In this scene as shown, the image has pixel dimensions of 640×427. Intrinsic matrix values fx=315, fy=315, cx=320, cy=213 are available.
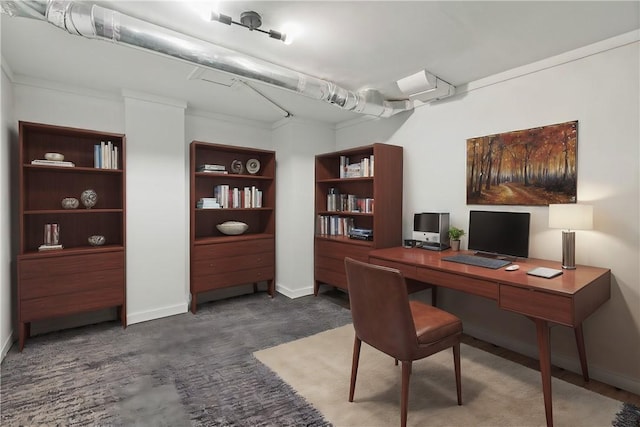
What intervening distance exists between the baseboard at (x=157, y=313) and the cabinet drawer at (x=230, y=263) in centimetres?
40

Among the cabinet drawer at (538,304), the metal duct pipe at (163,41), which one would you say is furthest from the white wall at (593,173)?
the metal duct pipe at (163,41)

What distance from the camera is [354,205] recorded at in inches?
157

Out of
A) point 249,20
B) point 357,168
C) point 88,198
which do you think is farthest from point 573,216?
point 88,198

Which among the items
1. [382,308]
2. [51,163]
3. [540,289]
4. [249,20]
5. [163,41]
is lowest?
[382,308]

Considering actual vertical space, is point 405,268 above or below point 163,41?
below

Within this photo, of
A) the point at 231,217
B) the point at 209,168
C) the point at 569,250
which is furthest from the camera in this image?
the point at 231,217

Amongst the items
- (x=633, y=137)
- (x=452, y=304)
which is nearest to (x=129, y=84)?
(x=452, y=304)

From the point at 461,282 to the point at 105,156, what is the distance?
11.1ft

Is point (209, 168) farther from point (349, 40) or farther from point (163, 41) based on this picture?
point (349, 40)

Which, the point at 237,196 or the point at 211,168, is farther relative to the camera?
the point at 237,196

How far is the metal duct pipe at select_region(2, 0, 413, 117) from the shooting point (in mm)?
1676

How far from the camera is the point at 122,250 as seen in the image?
120 inches

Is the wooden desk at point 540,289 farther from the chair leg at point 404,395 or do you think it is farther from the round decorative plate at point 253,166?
the round decorative plate at point 253,166

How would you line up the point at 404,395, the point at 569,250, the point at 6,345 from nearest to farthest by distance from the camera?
the point at 404,395
the point at 569,250
the point at 6,345
